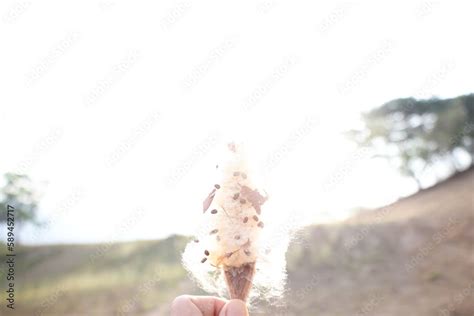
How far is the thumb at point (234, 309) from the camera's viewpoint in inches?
58.1

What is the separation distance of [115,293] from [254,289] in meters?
5.40

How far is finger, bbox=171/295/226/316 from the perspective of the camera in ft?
4.99

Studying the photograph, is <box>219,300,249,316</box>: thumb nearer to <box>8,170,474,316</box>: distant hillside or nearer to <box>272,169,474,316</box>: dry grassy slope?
<box>8,170,474,316</box>: distant hillside

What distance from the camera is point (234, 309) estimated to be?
148cm

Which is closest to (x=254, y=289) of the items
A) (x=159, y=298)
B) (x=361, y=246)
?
(x=159, y=298)

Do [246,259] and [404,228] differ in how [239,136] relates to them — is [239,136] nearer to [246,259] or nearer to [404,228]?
[246,259]

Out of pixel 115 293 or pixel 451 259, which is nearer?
pixel 115 293

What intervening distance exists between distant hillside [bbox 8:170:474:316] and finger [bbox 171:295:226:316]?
4.40 meters

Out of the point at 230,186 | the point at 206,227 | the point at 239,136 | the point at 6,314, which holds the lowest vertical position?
the point at 6,314

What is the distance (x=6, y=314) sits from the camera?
5.96 m

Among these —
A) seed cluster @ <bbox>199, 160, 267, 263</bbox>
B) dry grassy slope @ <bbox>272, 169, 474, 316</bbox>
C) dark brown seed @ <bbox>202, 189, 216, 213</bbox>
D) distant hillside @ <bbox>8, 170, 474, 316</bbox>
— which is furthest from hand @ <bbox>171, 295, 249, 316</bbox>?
dry grassy slope @ <bbox>272, 169, 474, 316</bbox>

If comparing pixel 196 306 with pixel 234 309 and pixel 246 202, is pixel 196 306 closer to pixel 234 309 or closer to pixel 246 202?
pixel 234 309

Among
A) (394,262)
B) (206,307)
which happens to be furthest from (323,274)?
(206,307)

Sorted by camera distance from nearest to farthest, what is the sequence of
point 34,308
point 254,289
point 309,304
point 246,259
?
point 246,259 < point 254,289 < point 34,308 < point 309,304
